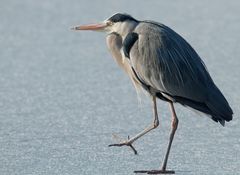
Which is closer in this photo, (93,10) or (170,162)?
(170,162)

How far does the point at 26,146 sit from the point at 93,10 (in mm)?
6006

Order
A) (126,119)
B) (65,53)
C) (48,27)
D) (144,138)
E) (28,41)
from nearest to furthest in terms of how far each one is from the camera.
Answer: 1. (144,138)
2. (126,119)
3. (65,53)
4. (28,41)
5. (48,27)

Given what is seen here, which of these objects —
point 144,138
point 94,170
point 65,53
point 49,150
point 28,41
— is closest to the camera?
point 94,170

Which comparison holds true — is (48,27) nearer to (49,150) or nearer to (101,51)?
(101,51)

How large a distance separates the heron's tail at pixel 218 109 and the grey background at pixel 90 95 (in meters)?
0.33

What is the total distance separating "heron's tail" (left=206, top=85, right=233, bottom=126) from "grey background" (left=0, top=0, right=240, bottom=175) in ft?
1.07

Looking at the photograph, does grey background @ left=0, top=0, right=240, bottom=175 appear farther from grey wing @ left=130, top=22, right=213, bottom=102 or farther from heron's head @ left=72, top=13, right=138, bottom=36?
heron's head @ left=72, top=13, right=138, bottom=36

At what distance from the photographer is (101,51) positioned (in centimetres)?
1038

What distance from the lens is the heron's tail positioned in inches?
234

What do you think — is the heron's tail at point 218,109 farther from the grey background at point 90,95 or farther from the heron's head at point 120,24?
the heron's head at point 120,24

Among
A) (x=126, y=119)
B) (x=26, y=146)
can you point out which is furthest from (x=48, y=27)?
(x=26, y=146)

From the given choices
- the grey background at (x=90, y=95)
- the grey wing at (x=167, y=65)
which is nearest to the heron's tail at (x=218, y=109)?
the grey wing at (x=167, y=65)

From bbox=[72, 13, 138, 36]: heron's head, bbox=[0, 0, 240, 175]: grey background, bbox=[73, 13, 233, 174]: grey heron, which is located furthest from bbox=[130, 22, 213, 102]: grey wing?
bbox=[0, 0, 240, 175]: grey background

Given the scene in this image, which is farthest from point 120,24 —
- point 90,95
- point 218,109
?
point 90,95
